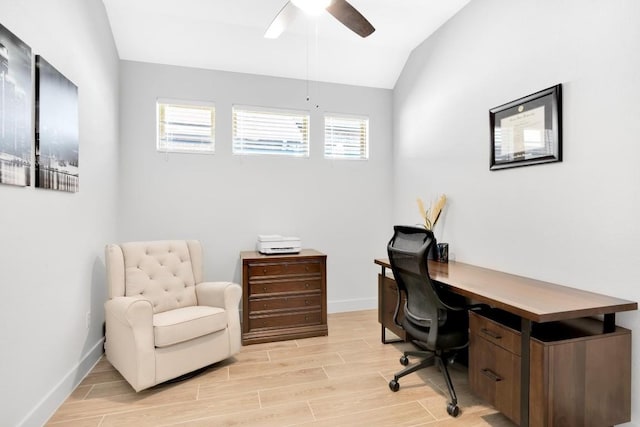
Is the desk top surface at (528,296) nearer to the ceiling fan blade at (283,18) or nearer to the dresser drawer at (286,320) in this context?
the dresser drawer at (286,320)

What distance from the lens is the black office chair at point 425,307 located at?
2.13 meters

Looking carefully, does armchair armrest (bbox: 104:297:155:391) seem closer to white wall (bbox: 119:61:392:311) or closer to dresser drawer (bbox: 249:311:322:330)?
dresser drawer (bbox: 249:311:322:330)

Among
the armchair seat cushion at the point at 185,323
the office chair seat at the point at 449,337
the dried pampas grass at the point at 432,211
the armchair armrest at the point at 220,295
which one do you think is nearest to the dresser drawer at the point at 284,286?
the armchair armrest at the point at 220,295

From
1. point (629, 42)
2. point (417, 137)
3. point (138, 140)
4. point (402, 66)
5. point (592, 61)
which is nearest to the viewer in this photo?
point (629, 42)

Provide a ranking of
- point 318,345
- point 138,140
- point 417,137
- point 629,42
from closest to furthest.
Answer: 1. point 629,42
2. point 318,345
3. point 138,140
4. point 417,137

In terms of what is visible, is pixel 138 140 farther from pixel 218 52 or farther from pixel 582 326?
pixel 582 326

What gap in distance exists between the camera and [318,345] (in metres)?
3.16

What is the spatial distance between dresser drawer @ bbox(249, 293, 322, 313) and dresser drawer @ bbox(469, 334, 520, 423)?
162 centimetres

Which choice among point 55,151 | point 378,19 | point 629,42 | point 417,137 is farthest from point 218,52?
point 629,42

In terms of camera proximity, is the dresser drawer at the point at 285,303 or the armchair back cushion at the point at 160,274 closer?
the armchair back cushion at the point at 160,274

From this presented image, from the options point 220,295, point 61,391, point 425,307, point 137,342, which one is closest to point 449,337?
point 425,307

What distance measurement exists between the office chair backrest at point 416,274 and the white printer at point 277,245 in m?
1.27

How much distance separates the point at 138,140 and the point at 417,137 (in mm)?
2916

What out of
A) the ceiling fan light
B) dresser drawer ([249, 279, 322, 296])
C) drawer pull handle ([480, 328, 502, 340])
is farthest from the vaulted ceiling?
drawer pull handle ([480, 328, 502, 340])
